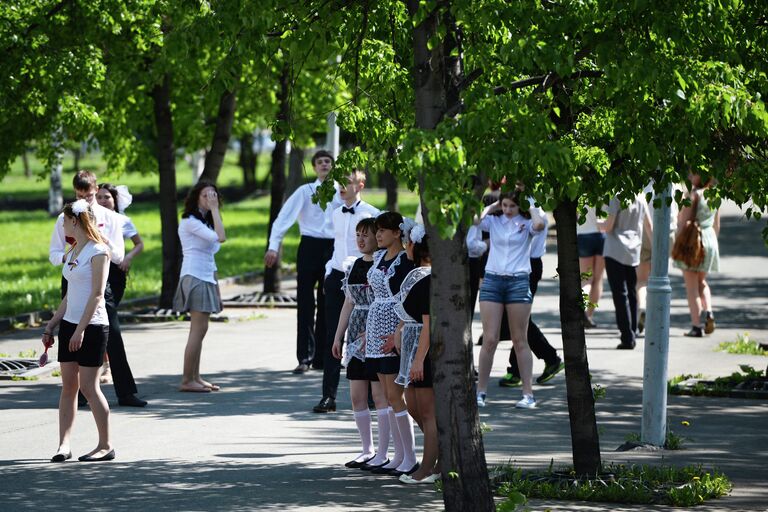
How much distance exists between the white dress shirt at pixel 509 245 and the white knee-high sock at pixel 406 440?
3.18 m

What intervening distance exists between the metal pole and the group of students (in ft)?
12.0

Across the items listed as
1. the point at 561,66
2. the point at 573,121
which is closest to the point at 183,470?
the point at 573,121

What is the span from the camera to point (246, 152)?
6619 centimetres

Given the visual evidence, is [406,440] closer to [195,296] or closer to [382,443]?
[382,443]

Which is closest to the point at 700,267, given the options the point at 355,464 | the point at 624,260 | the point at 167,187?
the point at 624,260

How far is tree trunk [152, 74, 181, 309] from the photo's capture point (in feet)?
61.6

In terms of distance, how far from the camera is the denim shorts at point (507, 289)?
1119 centimetres

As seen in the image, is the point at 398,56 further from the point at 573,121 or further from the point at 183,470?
the point at 183,470

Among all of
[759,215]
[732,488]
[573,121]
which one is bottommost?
[732,488]

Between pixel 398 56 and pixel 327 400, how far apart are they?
3.68 metres

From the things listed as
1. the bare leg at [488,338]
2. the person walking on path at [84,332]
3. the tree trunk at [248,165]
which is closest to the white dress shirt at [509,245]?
the bare leg at [488,338]

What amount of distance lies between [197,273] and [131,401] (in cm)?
142

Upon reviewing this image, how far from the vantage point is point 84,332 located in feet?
28.3

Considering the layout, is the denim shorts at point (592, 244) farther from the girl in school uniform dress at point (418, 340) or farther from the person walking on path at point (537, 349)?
the girl in school uniform dress at point (418, 340)
